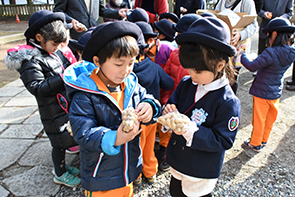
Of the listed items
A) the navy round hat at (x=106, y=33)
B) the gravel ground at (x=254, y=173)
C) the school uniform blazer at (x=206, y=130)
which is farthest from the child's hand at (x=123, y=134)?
the gravel ground at (x=254, y=173)

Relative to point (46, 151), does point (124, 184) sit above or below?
above

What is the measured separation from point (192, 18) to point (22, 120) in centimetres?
341

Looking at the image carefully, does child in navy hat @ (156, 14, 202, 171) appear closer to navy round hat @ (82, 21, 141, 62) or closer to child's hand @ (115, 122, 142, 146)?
navy round hat @ (82, 21, 141, 62)

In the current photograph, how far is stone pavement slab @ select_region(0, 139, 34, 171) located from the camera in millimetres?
2889

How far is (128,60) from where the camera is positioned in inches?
56.9

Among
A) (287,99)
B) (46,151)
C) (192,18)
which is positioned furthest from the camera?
(287,99)

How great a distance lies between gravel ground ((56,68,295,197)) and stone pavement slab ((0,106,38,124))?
6.07ft

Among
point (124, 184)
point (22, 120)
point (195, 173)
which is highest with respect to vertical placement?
point (195, 173)

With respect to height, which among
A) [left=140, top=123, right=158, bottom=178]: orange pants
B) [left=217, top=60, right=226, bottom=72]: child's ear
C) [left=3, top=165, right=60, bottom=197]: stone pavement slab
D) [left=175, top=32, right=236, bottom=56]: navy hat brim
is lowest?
[left=3, top=165, right=60, bottom=197]: stone pavement slab

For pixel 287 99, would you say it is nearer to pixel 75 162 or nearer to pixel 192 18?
pixel 192 18

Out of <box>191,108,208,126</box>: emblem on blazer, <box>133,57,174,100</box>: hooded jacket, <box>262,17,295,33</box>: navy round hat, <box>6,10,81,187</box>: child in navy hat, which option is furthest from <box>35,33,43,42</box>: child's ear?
<box>262,17,295,33</box>: navy round hat

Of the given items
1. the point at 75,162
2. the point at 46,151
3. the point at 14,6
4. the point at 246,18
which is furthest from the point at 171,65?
the point at 14,6

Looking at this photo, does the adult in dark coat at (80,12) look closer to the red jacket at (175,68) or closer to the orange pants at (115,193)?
the red jacket at (175,68)

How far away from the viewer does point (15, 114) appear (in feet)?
13.6
